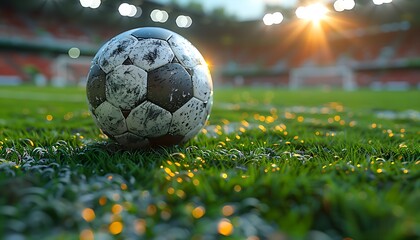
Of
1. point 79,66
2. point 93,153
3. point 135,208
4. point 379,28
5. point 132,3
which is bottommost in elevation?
point 79,66

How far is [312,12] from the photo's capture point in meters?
42.7

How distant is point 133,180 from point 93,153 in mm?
779

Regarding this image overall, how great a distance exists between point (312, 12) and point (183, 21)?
15962mm

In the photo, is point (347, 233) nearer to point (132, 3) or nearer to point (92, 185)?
point (92, 185)

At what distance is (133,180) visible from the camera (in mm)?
1900

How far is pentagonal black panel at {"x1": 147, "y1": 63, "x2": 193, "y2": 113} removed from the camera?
260 cm

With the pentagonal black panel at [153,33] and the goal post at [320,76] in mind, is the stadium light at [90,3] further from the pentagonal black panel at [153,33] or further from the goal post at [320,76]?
the pentagonal black panel at [153,33]

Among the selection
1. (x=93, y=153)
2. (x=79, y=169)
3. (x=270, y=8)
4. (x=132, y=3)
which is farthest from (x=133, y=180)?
(x=270, y=8)

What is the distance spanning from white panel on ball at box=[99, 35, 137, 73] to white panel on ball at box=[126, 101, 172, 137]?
1.25 ft

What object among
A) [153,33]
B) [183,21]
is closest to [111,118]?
[153,33]

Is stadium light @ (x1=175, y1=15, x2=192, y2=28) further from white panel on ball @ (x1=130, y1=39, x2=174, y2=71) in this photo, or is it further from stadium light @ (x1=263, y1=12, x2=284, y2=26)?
white panel on ball @ (x1=130, y1=39, x2=174, y2=71)

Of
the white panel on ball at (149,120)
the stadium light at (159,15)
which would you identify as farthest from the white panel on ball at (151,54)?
the stadium light at (159,15)

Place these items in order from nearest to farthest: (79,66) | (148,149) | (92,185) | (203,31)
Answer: (92,185)
(148,149)
(79,66)
(203,31)

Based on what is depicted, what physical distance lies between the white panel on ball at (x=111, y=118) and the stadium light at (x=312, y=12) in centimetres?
4149
